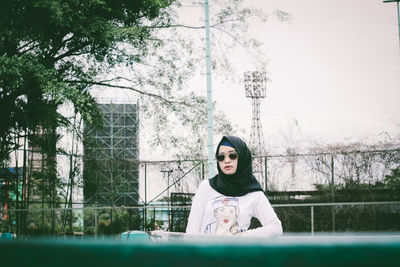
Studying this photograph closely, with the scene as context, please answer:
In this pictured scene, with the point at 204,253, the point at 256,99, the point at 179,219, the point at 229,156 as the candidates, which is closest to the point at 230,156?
the point at 229,156

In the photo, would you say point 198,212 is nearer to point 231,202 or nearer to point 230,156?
point 231,202

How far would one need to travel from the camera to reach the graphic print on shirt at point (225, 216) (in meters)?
2.86

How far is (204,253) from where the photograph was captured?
1.28ft

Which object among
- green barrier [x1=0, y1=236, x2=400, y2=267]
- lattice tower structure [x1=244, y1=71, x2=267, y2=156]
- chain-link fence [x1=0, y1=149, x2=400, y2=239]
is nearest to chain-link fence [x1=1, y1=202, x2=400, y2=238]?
chain-link fence [x1=0, y1=149, x2=400, y2=239]

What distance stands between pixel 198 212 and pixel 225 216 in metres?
0.20

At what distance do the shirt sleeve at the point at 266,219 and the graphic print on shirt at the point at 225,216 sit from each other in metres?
0.13

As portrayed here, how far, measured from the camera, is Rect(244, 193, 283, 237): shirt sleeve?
266 cm

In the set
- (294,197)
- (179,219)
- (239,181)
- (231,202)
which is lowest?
(179,219)

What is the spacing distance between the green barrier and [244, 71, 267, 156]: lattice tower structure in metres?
15.7

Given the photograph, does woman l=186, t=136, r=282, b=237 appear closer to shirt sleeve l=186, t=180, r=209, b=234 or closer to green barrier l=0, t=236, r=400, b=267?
shirt sleeve l=186, t=180, r=209, b=234

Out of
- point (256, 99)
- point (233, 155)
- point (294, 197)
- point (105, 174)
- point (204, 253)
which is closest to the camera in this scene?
point (204, 253)

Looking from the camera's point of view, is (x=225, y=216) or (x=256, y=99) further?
(x=256, y=99)

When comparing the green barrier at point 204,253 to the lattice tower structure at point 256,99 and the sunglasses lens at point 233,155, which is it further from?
the lattice tower structure at point 256,99

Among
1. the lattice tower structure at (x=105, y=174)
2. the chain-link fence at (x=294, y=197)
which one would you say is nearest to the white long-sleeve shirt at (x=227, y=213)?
the chain-link fence at (x=294, y=197)
